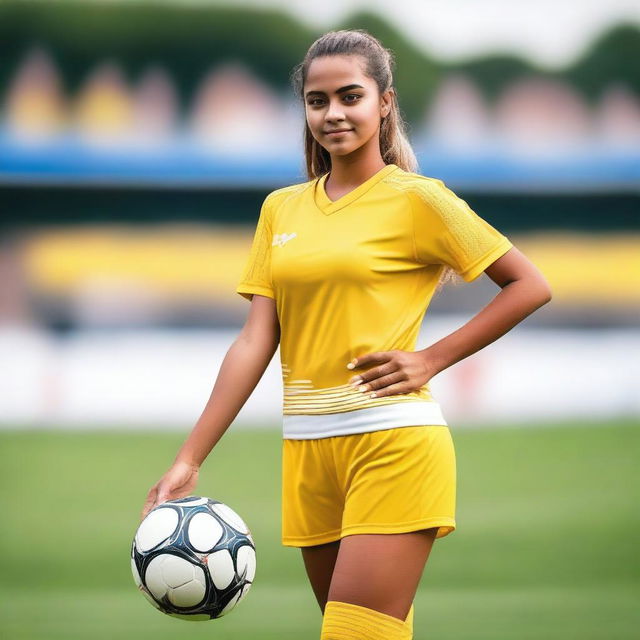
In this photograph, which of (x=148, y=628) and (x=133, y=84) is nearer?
(x=148, y=628)

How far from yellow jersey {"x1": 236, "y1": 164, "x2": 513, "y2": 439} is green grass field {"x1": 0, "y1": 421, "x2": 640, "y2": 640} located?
9.04ft

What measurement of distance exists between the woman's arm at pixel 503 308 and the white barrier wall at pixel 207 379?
13.0 m

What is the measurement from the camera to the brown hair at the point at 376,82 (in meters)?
2.98

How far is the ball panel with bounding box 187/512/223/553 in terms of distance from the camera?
9.52 feet

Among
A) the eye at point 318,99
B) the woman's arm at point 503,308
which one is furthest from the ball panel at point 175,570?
the eye at point 318,99

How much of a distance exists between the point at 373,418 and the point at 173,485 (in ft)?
1.54

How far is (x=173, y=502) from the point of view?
2957 mm

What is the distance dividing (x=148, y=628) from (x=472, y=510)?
179 inches

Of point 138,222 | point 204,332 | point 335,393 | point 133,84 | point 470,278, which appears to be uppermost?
point 133,84

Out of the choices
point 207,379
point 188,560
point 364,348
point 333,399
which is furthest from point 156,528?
point 207,379

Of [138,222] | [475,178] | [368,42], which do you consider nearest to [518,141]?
[475,178]

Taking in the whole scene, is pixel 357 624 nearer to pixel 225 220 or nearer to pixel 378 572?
pixel 378 572

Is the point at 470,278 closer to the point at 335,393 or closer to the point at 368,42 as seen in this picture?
the point at 335,393

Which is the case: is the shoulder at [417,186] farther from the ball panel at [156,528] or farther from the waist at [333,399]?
the ball panel at [156,528]
